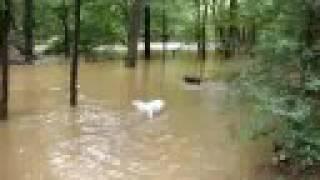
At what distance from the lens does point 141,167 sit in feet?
35.3

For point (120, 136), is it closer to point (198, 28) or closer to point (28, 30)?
point (28, 30)

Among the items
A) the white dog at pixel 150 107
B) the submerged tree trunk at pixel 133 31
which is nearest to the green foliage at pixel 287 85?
the white dog at pixel 150 107

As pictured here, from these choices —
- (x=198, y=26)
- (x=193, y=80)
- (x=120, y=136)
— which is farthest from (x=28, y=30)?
(x=120, y=136)

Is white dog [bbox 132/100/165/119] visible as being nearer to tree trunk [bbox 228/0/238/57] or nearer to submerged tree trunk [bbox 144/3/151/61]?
tree trunk [bbox 228/0/238/57]

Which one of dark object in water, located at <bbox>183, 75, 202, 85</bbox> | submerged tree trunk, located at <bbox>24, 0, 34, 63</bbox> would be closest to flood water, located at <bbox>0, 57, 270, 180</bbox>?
dark object in water, located at <bbox>183, 75, 202, 85</bbox>

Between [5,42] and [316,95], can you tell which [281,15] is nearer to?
[316,95]

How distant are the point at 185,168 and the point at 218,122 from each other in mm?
3179

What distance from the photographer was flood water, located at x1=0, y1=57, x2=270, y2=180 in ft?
34.3

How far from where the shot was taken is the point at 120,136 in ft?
42.9

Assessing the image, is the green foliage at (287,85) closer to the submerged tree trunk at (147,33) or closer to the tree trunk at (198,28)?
the submerged tree trunk at (147,33)

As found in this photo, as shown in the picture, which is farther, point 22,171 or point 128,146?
Answer: point 128,146

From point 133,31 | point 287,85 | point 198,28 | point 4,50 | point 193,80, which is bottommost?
point 193,80

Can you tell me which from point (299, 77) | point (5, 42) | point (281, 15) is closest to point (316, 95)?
point (299, 77)

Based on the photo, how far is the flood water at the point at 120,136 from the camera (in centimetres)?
1045
